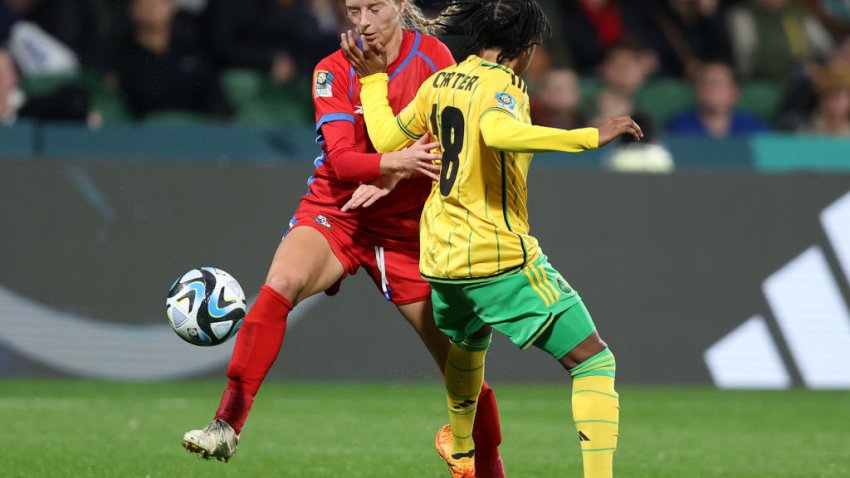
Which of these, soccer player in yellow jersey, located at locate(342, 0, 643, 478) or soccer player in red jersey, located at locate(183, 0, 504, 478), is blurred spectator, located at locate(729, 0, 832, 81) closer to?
soccer player in red jersey, located at locate(183, 0, 504, 478)

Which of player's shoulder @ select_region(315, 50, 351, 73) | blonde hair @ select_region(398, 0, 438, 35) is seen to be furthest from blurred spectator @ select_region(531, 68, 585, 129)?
player's shoulder @ select_region(315, 50, 351, 73)

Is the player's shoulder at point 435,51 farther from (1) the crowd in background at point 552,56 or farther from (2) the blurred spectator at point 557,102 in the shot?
(2) the blurred spectator at point 557,102

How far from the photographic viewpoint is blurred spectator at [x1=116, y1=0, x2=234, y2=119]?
10.6m

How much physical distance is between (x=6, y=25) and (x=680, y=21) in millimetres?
6201

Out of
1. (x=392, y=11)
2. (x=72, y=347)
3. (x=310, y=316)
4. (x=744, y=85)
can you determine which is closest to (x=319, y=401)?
(x=310, y=316)

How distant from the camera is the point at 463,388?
5.31m

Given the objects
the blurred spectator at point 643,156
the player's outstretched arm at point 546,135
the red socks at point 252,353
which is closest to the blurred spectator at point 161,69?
the blurred spectator at point 643,156

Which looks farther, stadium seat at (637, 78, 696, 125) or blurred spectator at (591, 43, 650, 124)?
stadium seat at (637, 78, 696, 125)

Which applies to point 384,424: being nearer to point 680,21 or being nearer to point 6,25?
point 6,25

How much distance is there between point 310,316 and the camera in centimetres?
934

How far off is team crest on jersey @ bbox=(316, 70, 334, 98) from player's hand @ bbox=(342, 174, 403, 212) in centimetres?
39

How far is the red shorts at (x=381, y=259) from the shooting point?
5465 mm

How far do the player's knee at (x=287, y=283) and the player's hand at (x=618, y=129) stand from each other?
1.44 meters

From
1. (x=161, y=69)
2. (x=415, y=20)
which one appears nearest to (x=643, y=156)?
(x=161, y=69)
